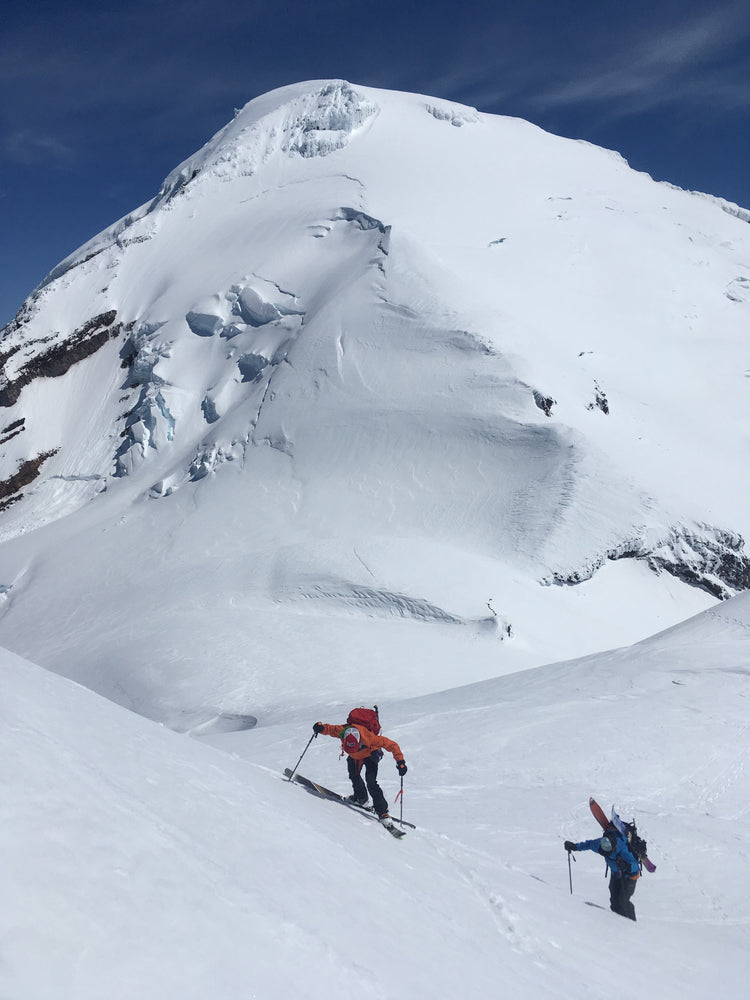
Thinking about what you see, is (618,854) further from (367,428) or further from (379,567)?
(367,428)

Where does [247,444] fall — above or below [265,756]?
above

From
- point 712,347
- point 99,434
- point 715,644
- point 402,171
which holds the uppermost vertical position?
point 402,171

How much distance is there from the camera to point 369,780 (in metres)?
8.17

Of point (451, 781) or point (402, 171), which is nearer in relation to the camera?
point (451, 781)

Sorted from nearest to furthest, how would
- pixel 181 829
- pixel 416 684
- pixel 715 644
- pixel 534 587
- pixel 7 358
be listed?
pixel 181 829 → pixel 715 644 → pixel 416 684 → pixel 534 587 → pixel 7 358

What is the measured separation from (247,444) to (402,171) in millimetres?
27009

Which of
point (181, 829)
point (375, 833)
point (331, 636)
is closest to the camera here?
point (181, 829)

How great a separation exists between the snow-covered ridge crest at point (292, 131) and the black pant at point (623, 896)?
5559 centimetres

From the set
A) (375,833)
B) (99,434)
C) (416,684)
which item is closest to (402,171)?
(99,434)

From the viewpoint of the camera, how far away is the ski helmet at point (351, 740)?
8312 mm

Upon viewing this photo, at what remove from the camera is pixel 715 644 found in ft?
50.7

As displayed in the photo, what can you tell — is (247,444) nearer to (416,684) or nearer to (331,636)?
(331,636)

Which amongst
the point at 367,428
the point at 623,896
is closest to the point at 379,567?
the point at 367,428

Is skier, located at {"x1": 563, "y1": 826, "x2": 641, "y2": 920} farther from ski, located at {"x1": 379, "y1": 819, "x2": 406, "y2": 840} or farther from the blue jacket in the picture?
ski, located at {"x1": 379, "y1": 819, "x2": 406, "y2": 840}
